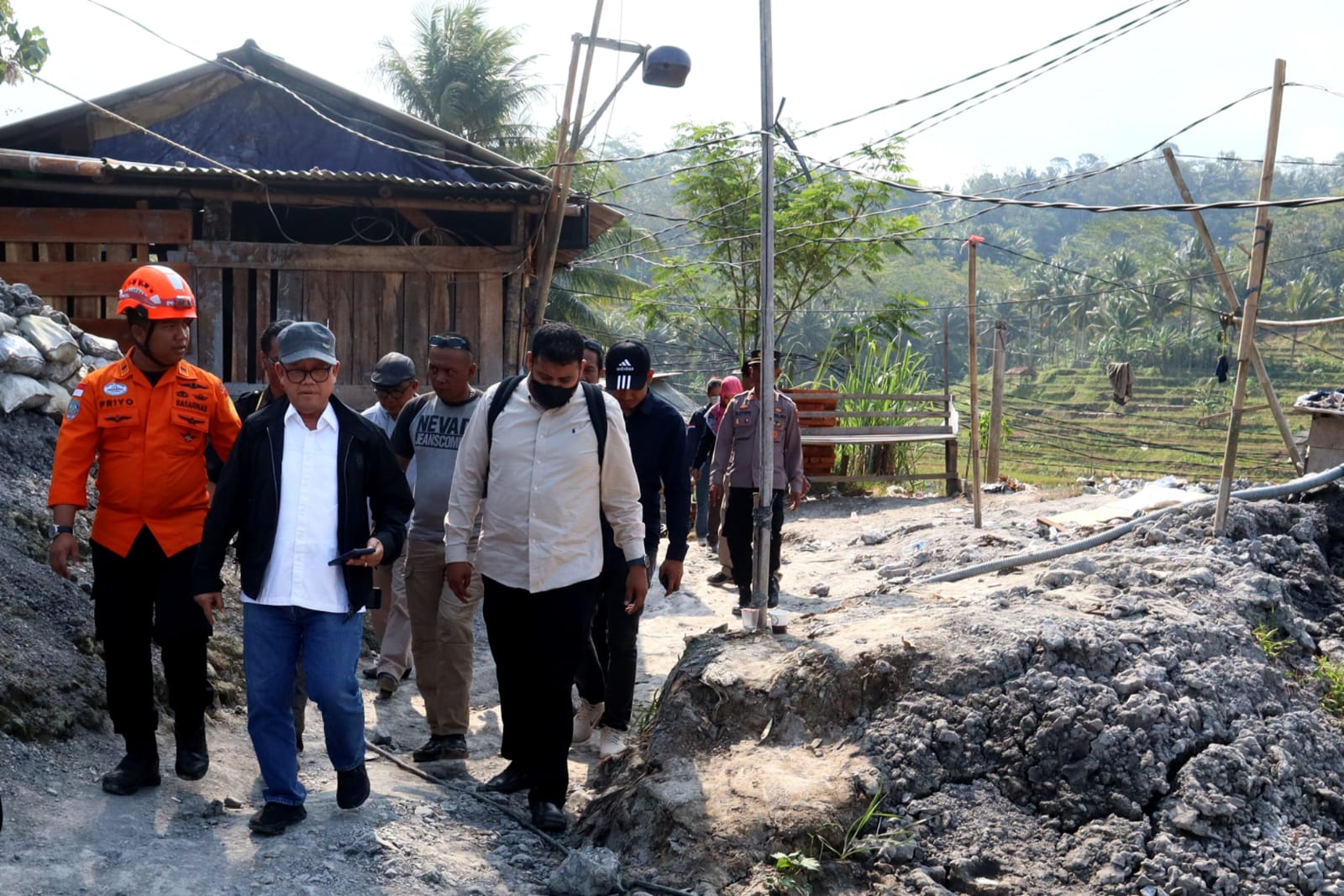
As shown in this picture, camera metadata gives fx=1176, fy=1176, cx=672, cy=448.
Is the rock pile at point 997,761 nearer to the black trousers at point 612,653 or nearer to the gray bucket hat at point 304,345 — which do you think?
the black trousers at point 612,653

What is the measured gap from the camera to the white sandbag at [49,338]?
698 centimetres

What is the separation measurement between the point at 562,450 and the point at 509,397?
30cm

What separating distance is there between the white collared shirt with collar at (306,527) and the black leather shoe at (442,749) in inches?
54.0

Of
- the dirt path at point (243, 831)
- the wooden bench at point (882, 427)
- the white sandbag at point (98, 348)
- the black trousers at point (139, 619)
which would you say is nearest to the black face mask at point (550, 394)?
the black trousers at point (139, 619)

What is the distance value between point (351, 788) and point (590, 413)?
1.51 metres

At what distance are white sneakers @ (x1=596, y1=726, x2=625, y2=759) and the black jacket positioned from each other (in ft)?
5.73

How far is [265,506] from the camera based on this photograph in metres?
3.71

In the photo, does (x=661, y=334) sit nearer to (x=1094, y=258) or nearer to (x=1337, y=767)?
(x=1094, y=258)

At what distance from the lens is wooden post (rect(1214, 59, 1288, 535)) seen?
729 centimetres

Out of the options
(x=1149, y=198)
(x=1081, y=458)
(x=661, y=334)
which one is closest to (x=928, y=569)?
(x=1081, y=458)

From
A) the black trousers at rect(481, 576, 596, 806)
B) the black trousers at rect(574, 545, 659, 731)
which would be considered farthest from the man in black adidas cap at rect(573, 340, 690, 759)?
the black trousers at rect(481, 576, 596, 806)

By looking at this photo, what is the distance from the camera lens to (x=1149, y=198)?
351 ft

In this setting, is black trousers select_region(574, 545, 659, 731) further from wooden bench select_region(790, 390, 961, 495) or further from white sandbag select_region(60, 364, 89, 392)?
wooden bench select_region(790, 390, 961, 495)

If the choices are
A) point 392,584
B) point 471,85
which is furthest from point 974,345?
point 471,85
